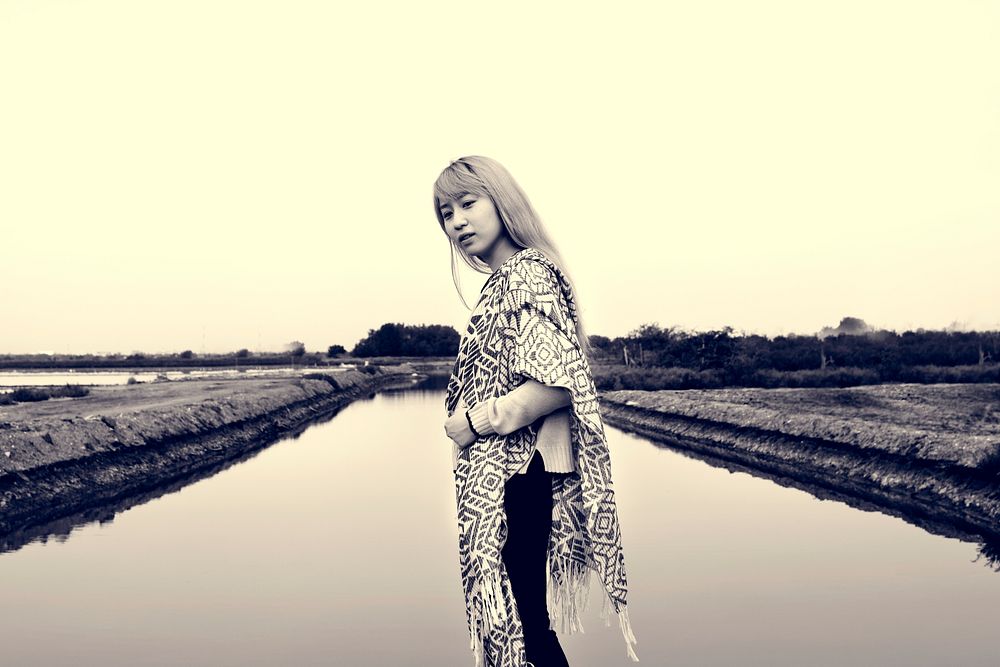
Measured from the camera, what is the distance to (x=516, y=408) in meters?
2.23

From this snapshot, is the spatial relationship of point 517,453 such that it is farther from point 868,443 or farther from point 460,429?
point 868,443

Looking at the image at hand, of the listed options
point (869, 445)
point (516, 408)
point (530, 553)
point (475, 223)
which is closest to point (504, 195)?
point (475, 223)

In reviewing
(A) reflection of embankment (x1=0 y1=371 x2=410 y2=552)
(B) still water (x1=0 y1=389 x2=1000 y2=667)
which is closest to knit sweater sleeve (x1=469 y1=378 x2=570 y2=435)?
(B) still water (x1=0 y1=389 x2=1000 y2=667)

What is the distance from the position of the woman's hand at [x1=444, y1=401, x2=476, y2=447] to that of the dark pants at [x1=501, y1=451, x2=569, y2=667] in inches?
6.2

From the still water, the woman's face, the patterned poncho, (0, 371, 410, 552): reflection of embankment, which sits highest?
the woman's face

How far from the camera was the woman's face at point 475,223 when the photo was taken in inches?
97.2

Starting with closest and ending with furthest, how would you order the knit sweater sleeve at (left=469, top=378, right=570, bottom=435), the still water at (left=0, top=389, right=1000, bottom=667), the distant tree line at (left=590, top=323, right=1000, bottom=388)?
1. the knit sweater sleeve at (left=469, top=378, right=570, bottom=435)
2. the still water at (left=0, top=389, right=1000, bottom=667)
3. the distant tree line at (left=590, top=323, right=1000, bottom=388)

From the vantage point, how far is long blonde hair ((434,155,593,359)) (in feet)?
8.05

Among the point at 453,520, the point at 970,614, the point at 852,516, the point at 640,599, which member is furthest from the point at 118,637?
the point at 852,516

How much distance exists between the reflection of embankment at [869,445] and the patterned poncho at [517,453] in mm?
5290

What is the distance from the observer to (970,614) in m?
5.02

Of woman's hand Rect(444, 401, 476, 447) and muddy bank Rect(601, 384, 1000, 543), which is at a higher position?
woman's hand Rect(444, 401, 476, 447)

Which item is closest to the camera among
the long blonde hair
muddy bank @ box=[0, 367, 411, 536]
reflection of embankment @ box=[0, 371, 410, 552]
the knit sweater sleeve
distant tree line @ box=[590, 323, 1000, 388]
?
the knit sweater sleeve

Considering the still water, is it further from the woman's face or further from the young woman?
the woman's face
